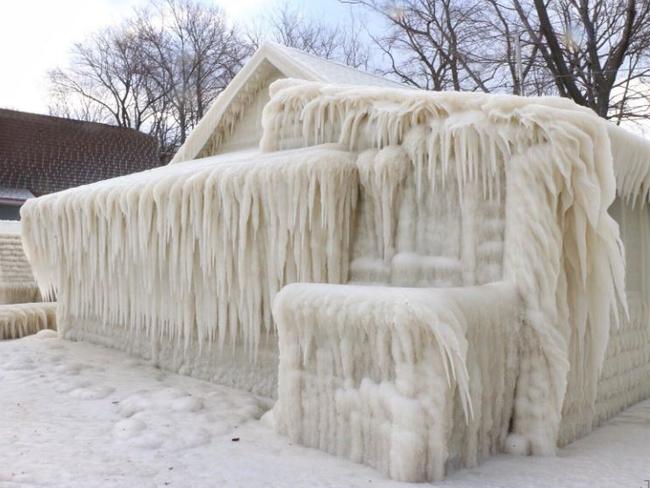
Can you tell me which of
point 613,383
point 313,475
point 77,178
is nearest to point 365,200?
point 313,475

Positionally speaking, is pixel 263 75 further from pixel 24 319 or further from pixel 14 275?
pixel 14 275

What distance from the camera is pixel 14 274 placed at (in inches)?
438

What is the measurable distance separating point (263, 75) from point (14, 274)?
6713 millimetres

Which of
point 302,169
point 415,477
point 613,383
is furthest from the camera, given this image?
point 613,383

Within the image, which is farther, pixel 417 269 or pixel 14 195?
pixel 14 195

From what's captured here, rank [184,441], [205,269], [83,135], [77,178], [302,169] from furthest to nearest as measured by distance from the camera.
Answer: [83,135] → [77,178] → [205,269] → [302,169] → [184,441]

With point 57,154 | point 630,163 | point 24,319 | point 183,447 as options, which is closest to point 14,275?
point 24,319

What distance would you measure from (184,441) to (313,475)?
110 centimetres

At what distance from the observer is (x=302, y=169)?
15.1 ft

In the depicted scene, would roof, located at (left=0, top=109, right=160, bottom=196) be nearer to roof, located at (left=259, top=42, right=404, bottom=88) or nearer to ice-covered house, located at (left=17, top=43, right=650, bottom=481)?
roof, located at (left=259, top=42, right=404, bottom=88)

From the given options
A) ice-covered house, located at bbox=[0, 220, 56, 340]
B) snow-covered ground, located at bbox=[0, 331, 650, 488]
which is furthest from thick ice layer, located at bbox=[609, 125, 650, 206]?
ice-covered house, located at bbox=[0, 220, 56, 340]

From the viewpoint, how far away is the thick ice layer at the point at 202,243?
15.2 feet

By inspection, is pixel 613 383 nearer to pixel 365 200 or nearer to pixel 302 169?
pixel 365 200

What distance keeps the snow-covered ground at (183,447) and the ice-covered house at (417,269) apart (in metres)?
0.19
